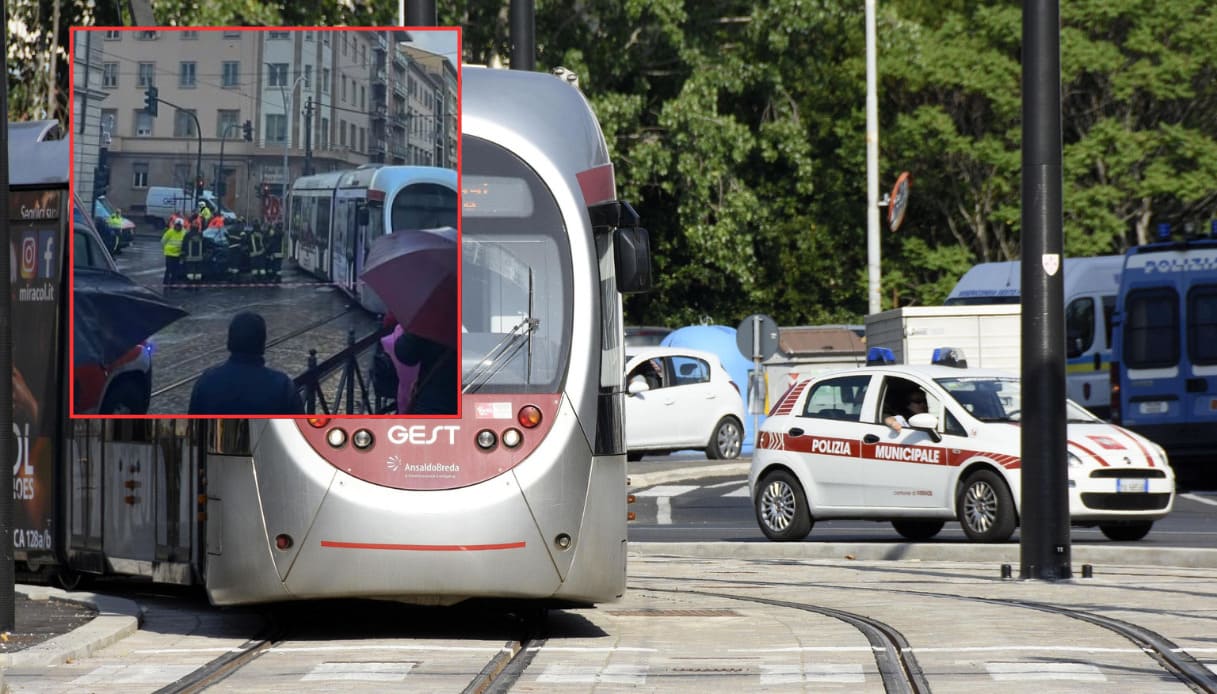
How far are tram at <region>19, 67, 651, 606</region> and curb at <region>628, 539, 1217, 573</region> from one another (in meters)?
6.25

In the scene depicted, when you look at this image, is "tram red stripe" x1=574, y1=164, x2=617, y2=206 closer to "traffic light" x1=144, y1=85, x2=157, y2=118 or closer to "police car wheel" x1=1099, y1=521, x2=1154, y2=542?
"traffic light" x1=144, y1=85, x2=157, y2=118

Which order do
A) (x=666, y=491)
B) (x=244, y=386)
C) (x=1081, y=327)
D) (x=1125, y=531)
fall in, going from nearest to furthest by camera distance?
(x=244, y=386) → (x=1125, y=531) → (x=666, y=491) → (x=1081, y=327)

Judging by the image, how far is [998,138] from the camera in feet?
149

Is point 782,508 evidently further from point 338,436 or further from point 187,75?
point 187,75

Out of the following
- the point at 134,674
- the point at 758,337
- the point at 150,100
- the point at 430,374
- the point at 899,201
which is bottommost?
the point at 134,674

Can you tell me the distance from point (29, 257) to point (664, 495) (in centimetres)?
1256

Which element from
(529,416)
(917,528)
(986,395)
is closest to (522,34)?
(986,395)

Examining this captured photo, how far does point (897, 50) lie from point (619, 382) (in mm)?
32873

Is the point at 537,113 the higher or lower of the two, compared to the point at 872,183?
lower

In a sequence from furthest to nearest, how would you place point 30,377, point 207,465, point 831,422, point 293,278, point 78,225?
point 831,422 < point 30,377 < point 207,465 < point 78,225 < point 293,278

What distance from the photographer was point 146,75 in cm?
991

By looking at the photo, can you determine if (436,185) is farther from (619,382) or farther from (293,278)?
(619,382)

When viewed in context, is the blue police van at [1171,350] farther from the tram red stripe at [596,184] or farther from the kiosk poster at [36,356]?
the tram red stripe at [596,184]

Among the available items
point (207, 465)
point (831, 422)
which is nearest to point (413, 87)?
point (207, 465)
